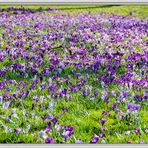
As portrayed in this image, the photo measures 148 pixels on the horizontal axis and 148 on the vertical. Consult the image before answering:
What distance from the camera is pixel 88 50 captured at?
1105 centimetres

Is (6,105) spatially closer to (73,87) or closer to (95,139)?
(73,87)

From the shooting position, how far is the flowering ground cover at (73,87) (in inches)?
225

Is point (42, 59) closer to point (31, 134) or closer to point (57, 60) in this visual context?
point (57, 60)

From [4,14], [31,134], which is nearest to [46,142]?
[31,134]

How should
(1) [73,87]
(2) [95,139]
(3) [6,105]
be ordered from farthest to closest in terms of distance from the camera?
(1) [73,87] → (3) [6,105] → (2) [95,139]

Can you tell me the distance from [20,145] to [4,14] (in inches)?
581

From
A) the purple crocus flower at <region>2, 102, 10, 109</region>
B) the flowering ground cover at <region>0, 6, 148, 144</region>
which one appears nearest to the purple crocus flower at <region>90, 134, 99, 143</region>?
the flowering ground cover at <region>0, 6, 148, 144</region>

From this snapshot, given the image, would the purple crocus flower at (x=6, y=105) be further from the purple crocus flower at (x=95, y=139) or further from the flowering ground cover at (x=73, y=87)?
the purple crocus flower at (x=95, y=139)

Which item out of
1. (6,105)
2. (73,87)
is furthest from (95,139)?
(73,87)

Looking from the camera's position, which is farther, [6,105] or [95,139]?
[6,105]

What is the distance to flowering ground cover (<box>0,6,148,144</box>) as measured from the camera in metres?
5.71

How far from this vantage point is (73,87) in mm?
7441

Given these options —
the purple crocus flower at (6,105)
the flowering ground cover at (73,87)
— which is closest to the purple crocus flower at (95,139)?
the flowering ground cover at (73,87)

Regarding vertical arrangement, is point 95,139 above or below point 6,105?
below
